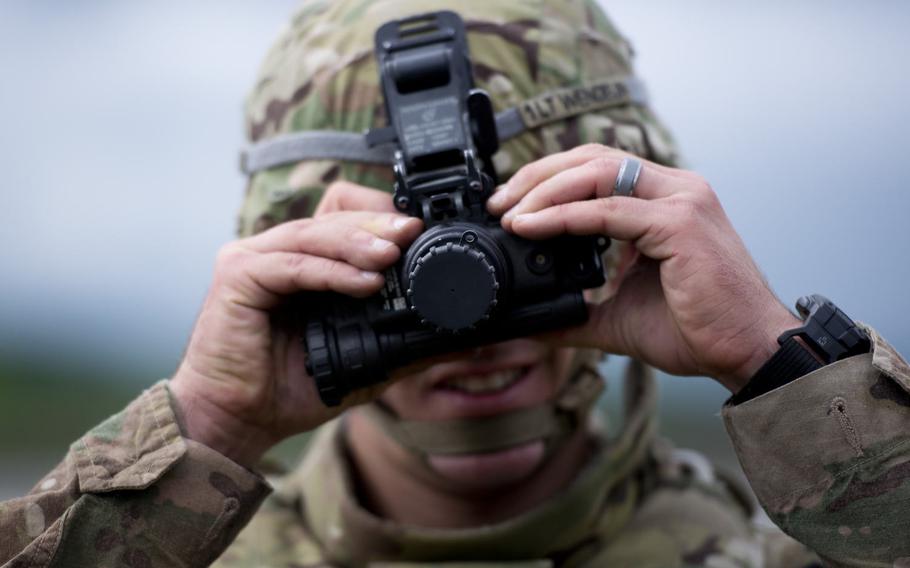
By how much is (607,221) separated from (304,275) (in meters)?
0.56

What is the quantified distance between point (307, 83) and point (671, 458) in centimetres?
145

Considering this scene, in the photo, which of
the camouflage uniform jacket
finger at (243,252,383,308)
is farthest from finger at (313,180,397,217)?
the camouflage uniform jacket

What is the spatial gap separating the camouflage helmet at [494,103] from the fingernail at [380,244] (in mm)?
545

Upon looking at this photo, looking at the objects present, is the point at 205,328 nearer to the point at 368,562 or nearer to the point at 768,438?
the point at 368,562

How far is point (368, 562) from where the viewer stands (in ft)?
8.89

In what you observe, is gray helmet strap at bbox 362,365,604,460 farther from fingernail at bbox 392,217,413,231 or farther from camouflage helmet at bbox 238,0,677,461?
fingernail at bbox 392,217,413,231

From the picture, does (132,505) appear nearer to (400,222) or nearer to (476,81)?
(400,222)

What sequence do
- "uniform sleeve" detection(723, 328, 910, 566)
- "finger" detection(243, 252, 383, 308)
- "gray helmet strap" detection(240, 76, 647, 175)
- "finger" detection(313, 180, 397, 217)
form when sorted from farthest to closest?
"gray helmet strap" detection(240, 76, 647, 175), "finger" detection(313, 180, 397, 217), "finger" detection(243, 252, 383, 308), "uniform sleeve" detection(723, 328, 910, 566)

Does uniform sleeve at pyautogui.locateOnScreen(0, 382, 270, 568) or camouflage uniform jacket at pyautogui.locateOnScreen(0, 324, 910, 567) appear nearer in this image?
camouflage uniform jacket at pyautogui.locateOnScreen(0, 324, 910, 567)

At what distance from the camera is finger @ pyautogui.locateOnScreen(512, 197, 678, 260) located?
1.82 m

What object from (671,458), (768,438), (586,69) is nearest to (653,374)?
(671,458)

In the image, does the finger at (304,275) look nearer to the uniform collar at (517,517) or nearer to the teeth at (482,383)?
the teeth at (482,383)

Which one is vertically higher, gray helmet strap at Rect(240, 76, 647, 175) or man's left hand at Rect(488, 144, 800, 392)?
gray helmet strap at Rect(240, 76, 647, 175)

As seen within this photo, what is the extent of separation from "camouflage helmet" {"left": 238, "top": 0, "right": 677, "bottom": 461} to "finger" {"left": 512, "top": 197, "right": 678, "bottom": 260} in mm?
591
